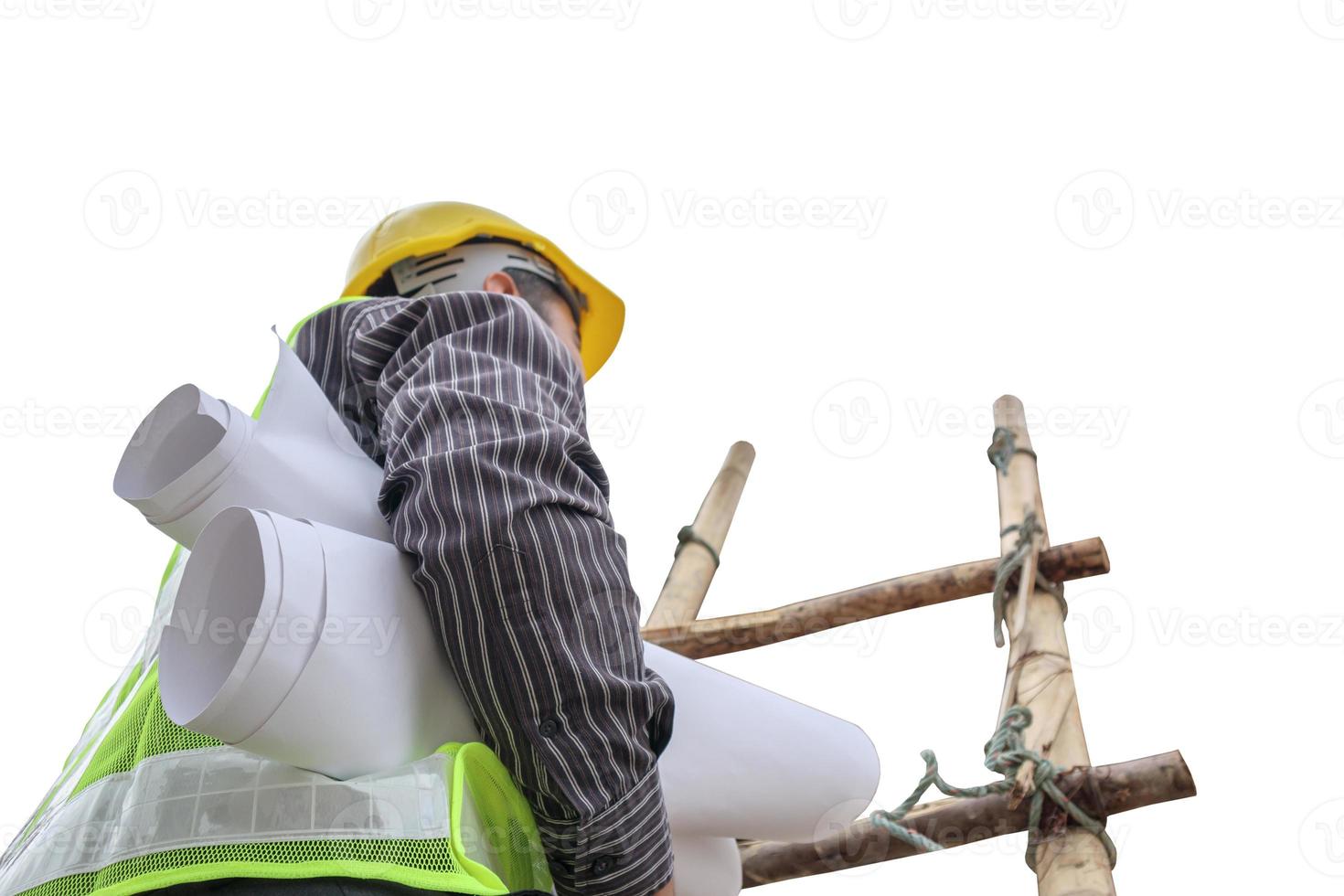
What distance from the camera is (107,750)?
0.94 m

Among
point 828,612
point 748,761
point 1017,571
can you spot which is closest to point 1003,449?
point 1017,571

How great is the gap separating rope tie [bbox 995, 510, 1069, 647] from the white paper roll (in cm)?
71

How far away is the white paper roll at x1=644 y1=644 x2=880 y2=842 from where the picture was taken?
1121mm

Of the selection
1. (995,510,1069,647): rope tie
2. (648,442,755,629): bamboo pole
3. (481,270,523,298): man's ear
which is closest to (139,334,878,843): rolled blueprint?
(481,270,523,298): man's ear

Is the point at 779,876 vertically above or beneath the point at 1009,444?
beneath

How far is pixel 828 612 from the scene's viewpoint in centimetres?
202

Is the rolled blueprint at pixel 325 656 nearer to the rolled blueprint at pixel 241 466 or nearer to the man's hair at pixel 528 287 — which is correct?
the rolled blueprint at pixel 241 466

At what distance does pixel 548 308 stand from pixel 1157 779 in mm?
917

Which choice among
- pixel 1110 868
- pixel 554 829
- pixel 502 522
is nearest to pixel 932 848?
pixel 1110 868

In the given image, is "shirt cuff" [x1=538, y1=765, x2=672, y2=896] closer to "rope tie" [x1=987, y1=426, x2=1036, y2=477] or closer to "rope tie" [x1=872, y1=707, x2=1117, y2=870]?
"rope tie" [x1=872, y1=707, x2=1117, y2=870]

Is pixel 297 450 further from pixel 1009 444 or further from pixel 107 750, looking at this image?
pixel 1009 444

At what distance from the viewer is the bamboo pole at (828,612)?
196 centimetres

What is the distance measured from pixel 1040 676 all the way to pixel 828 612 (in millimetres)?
436

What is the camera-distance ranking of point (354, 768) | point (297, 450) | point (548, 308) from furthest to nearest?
point (548, 308) < point (297, 450) < point (354, 768)
